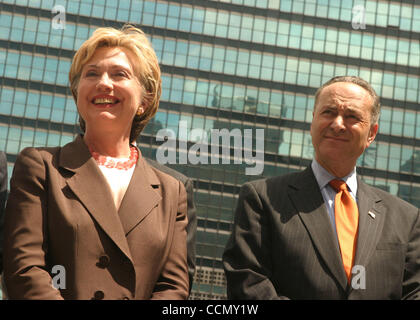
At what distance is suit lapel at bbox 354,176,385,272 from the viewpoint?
13.1ft

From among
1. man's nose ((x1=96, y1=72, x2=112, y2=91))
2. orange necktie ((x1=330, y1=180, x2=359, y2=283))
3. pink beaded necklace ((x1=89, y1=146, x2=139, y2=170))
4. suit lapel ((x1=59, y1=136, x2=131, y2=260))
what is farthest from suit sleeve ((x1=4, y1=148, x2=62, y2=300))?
orange necktie ((x1=330, y1=180, x2=359, y2=283))

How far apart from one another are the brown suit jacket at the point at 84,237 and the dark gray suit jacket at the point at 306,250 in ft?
1.62

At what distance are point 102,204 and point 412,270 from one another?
2282 millimetres

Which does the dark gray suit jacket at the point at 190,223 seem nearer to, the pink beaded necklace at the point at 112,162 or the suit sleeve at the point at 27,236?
the pink beaded necklace at the point at 112,162

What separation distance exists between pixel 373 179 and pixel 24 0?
127 feet

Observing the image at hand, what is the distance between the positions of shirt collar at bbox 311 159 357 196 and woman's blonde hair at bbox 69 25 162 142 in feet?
4.51

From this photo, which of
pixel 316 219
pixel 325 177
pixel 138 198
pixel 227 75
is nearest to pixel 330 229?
pixel 316 219

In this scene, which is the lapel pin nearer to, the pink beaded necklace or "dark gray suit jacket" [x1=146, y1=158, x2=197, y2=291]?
"dark gray suit jacket" [x1=146, y1=158, x2=197, y2=291]

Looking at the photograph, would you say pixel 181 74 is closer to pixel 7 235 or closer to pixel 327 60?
pixel 327 60

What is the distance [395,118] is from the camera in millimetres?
58875

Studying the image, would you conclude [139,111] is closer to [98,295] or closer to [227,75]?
[98,295]

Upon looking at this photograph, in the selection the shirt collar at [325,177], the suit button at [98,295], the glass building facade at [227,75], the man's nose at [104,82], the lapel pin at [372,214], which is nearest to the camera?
the suit button at [98,295]

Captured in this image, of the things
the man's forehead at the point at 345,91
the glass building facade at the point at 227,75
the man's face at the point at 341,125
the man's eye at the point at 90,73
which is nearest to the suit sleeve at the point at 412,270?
the man's face at the point at 341,125

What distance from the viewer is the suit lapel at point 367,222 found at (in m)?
4.01
